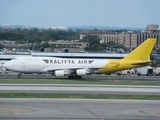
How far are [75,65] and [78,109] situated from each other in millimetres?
36173

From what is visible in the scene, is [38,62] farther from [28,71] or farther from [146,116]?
[146,116]

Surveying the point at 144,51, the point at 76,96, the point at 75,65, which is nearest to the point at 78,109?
the point at 76,96

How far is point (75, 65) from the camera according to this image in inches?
2675

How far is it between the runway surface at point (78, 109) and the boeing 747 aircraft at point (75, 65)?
29.5 meters

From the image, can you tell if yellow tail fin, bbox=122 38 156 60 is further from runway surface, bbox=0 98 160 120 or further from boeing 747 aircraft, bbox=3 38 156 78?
runway surface, bbox=0 98 160 120

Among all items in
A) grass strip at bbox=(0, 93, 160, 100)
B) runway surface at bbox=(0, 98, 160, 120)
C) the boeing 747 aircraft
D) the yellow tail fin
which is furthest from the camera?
the yellow tail fin

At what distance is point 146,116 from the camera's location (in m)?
29.4

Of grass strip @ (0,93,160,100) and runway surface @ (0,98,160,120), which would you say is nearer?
runway surface @ (0,98,160,120)

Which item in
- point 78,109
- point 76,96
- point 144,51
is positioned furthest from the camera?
point 144,51

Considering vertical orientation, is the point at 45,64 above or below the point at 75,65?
above

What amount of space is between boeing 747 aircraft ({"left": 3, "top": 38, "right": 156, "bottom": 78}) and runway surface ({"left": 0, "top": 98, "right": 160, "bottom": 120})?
2948 centimetres

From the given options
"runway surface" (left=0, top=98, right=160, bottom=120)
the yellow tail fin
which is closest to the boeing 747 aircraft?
the yellow tail fin

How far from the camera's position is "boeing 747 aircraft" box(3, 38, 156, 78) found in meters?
66.2

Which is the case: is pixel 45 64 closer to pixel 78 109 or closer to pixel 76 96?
pixel 76 96
